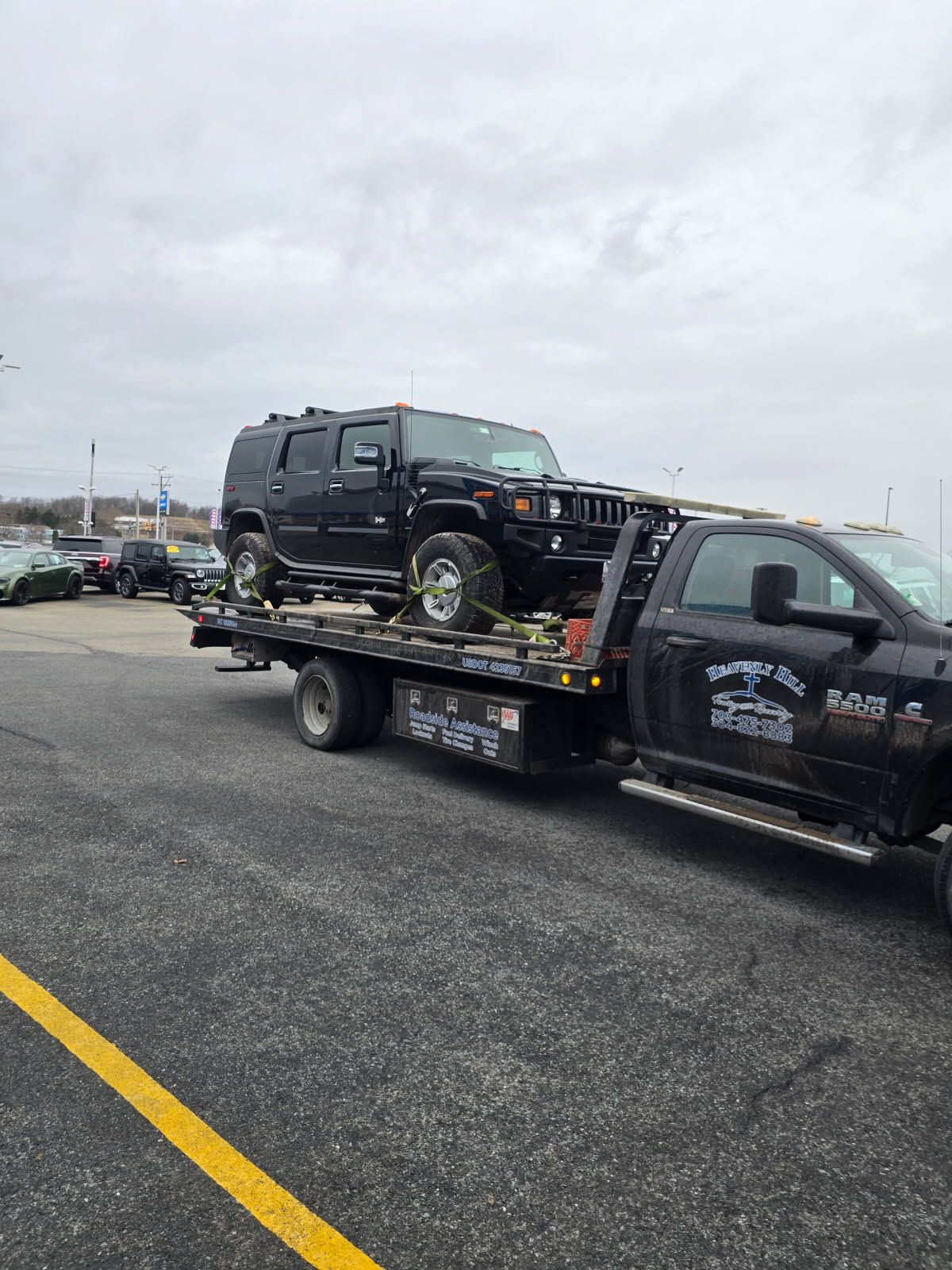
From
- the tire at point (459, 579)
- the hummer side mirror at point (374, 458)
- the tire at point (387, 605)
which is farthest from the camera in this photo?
the tire at point (387, 605)

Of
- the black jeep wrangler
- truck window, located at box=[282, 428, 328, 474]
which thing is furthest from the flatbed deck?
the black jeep wrangler

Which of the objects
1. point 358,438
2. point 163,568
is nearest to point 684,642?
point 358,438

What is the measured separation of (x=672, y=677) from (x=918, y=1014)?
204 cm

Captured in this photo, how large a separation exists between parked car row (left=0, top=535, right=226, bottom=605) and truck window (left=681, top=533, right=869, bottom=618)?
789 inches

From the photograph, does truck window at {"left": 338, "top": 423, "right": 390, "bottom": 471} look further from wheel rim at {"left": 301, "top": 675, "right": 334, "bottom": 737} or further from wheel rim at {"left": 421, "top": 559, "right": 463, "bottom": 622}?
wheel rim at {"left": 301, "top": 675, "right": 334, "bottom": 737}

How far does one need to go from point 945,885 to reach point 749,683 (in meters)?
1.24

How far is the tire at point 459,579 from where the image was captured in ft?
23.3

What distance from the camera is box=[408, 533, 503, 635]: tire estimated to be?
711 centimetres

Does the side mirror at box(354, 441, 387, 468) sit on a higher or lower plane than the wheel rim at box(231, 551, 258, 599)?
higher

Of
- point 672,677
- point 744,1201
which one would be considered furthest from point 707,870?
point 744,1201

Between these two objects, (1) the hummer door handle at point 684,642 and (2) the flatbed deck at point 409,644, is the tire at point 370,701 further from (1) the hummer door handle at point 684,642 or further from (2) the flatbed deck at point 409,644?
(1) the hummer door handle at point 684,642

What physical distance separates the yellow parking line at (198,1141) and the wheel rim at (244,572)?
6430 millimetres

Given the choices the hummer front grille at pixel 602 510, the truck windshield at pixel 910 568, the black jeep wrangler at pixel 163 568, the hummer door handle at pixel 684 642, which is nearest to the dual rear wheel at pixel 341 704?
the hummer front grille at pixel 602 510

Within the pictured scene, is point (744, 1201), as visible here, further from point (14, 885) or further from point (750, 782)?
point (14, 885)
